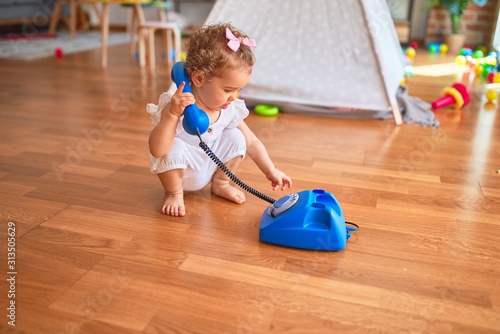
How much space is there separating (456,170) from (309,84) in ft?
2.61

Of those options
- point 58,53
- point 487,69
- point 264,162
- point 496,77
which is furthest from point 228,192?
point 58,53

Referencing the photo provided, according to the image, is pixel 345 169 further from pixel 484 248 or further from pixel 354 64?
pixel 354 64

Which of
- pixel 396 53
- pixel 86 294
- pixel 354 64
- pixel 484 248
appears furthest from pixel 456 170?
pixel 86 294

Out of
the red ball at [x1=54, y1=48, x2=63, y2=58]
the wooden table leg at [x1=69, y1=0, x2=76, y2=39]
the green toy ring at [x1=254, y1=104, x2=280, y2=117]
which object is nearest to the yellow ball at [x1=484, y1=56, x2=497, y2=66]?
the green toy ring at [x1=254, y1=104, x2=280, y2=117]

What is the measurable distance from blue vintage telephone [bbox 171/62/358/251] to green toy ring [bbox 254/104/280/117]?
104cm

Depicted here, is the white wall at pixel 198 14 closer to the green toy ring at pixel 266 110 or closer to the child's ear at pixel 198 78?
the green toy ring at pixel 266 110

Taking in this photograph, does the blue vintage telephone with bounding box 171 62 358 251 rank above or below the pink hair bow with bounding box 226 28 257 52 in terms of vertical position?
below

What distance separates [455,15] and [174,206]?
11.6 ft

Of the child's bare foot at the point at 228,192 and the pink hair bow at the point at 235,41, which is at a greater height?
the pink hair bow at the point at 235,41

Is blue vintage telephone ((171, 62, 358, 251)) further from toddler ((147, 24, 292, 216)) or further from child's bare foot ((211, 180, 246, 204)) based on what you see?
child's bare foot ((211, 180, 246, 204))

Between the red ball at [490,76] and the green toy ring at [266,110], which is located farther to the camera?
the red ball at [490,76]

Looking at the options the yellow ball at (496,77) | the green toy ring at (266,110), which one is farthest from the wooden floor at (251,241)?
the yellow ball at (496,77)

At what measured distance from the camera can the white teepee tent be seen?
196 cm

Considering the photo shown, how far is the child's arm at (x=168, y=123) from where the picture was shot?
0.98m
